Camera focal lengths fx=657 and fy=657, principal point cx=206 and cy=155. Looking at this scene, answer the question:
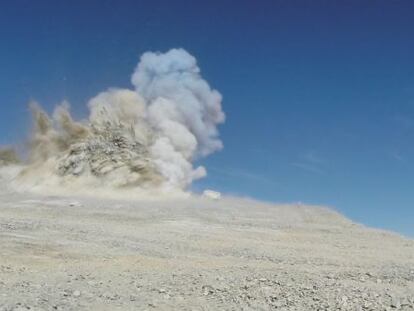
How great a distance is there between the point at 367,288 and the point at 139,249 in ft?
35.7

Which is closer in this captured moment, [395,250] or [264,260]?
[264,260]

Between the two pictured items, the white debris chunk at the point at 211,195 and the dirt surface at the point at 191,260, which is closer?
the dirt surface at the point at 191,260

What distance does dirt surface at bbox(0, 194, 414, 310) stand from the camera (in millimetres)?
16469

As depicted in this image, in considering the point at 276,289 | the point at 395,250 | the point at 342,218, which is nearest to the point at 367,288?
the point at 276,289

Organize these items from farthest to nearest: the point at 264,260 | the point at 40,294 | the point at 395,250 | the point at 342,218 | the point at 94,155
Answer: the point at 94,155 → the point at 342,218 → the point at 395,250 → the point at 264,260 → the point at 40,294

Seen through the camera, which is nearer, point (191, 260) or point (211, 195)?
point (191, 260)

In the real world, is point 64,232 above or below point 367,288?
above

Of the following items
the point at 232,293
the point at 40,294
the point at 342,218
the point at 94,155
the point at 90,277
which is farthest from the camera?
the point at 94,155

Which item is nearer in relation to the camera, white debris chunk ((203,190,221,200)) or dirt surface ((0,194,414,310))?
dirt surface ((0,194,414,310))

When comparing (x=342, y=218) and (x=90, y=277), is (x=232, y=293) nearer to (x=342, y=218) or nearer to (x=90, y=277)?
(x=90, y=277)

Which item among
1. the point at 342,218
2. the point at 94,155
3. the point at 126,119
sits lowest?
the point at 342,218

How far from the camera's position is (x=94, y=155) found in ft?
207

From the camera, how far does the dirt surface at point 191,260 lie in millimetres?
16469

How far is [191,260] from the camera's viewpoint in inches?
971
